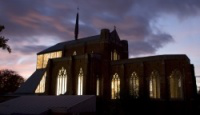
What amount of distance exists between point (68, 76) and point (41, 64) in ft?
53.1

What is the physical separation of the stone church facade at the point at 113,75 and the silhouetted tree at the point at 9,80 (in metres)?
42.1

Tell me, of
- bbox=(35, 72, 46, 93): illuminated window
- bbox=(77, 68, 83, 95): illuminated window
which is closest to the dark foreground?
bbox=(77, 68, 83, 95): illuminated window

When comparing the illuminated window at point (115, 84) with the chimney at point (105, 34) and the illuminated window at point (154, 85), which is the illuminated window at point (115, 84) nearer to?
the illuminated window at point (154, 85)

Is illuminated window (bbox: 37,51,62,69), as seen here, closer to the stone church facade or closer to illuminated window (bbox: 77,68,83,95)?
the stone church facade

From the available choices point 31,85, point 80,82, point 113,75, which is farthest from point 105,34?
point 31,85

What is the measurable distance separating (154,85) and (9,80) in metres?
70.5

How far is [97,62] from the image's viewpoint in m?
41.6


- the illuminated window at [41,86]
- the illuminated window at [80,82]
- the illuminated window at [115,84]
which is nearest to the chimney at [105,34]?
the illuminated window at [115,84]

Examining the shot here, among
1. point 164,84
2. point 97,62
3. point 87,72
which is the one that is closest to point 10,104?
point 87,72

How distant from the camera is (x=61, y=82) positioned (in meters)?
42.8

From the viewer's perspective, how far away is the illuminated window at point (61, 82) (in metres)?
42.0

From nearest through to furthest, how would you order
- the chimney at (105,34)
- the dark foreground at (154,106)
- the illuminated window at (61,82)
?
→ the dark foreground at (154,106)
the illuminated window at (61,82)
the chimney at (105,34)

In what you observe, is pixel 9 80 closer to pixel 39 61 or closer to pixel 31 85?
pixel 39 61

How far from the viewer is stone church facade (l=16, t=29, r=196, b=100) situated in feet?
116
